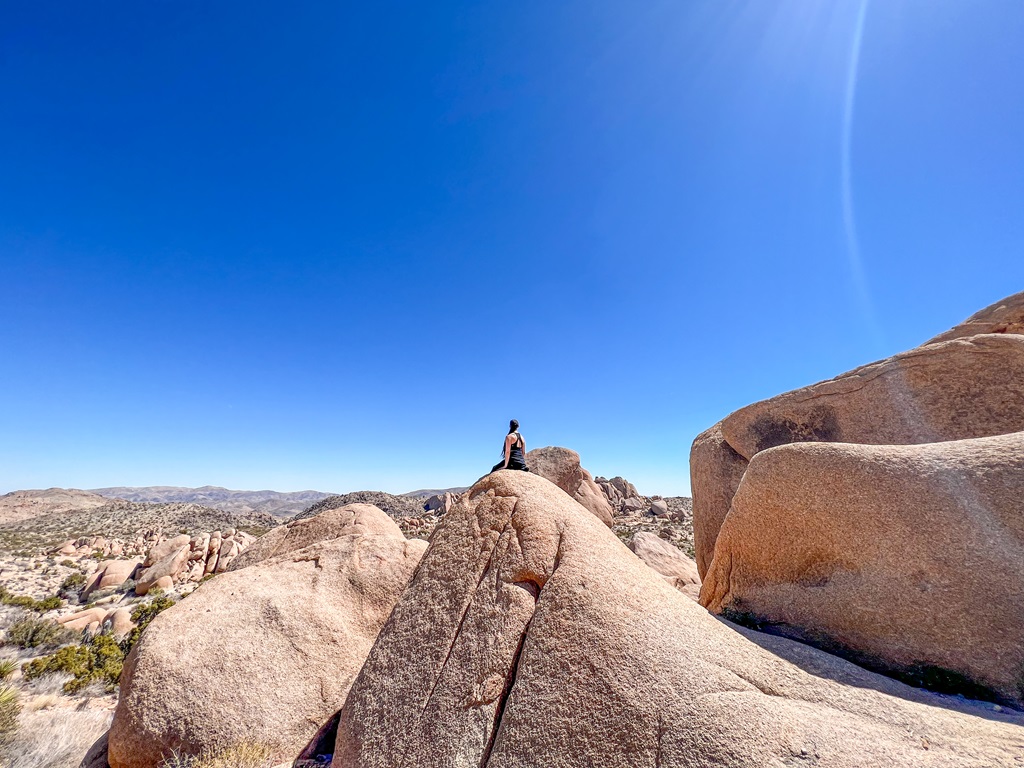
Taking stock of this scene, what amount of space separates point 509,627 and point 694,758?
1.89 meters

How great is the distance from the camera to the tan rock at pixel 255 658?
19.1ft

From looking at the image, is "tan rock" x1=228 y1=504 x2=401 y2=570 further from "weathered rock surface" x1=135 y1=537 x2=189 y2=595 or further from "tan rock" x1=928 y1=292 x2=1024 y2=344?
"weathered rock surface" x1=135 y1=537 x2=189 y2=595

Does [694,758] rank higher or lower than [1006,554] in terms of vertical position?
lower

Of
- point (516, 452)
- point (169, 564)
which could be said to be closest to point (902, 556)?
point (516, 452)

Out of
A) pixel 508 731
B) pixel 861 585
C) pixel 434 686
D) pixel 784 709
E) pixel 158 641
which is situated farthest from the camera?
pixel 158 641

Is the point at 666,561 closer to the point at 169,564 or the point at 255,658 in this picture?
the point at 255,658

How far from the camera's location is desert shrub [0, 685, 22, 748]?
7438mm

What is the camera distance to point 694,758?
3.15 meters

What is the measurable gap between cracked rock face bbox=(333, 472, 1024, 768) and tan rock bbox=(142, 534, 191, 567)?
101ft

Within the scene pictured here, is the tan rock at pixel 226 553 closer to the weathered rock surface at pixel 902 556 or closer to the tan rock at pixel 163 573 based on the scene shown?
the tan rock at pixel 163 573

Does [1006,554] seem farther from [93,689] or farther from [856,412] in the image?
[93,689]

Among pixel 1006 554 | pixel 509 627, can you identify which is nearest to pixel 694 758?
pixel 509 627

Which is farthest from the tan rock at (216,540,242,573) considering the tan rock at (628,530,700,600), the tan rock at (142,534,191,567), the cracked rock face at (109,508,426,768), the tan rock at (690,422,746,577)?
the tan rock at (690,422,746,577)

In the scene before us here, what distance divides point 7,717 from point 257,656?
550 centimetres
